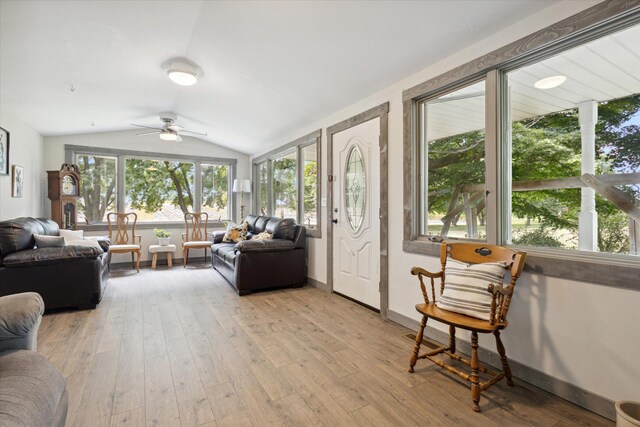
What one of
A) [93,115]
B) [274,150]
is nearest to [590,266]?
[274,150]

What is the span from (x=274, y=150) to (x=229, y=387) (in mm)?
4423

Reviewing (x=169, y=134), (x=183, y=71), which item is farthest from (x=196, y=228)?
(x=183, y=71)

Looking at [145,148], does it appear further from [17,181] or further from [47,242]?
[47,242]

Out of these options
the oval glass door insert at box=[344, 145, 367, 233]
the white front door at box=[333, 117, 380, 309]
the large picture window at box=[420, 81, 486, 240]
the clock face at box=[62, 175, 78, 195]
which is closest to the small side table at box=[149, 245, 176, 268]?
the clock face at box=[62, 175, 78, 195]

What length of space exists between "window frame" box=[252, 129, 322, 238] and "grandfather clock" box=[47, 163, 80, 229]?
123 inches

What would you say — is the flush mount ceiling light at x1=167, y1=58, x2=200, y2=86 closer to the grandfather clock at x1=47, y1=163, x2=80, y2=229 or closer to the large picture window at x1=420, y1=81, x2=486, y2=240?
the large picture window at x1=420, y1=81, x2=486, y2=240

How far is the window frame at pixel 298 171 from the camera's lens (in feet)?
14.0

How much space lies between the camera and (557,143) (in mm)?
1968

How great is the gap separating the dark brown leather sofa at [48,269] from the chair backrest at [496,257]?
357 cm

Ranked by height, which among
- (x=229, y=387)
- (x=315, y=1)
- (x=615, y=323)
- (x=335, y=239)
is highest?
(x=315, y=1)

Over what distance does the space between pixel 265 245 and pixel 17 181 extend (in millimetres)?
3443

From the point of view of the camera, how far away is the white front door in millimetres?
3305

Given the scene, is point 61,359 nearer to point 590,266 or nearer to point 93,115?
point 590,266

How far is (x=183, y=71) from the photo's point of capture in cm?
329
